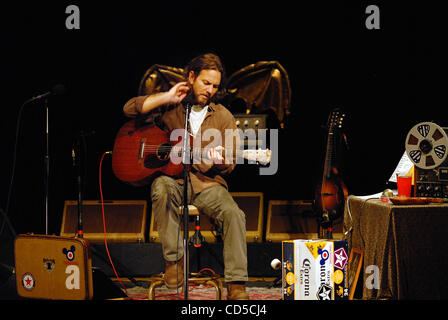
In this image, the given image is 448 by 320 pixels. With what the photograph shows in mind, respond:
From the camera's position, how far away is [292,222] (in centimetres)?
488

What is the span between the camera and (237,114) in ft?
16.6

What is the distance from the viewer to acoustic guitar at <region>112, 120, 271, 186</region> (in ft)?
13.8

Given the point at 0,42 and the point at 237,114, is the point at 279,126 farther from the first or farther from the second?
the point at 0,42

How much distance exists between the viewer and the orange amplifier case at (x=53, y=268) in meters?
3.38

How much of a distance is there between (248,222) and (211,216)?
912mm

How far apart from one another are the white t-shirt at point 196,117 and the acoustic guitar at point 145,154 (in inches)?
10.4

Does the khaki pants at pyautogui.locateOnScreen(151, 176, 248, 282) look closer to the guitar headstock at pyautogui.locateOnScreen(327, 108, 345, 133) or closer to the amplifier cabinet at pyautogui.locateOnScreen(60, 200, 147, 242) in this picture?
the amplifier cabinet at pyautogui.locateOnScreen(60, 200, 147, 242)

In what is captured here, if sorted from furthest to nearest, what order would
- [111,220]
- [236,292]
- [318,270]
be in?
1. [111,220]
2. [236,292]
3. [318,270]

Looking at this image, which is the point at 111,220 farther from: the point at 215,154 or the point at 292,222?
the point at 292,222

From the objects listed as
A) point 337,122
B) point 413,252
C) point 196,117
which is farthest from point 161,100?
point 413,252

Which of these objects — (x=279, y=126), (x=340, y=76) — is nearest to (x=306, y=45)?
(x=340, y=76)

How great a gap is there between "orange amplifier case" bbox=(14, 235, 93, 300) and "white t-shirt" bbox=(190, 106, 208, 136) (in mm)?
1473

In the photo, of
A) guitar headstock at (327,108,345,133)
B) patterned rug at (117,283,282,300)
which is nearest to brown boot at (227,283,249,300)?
patterned rug at (117,283,282,300)
